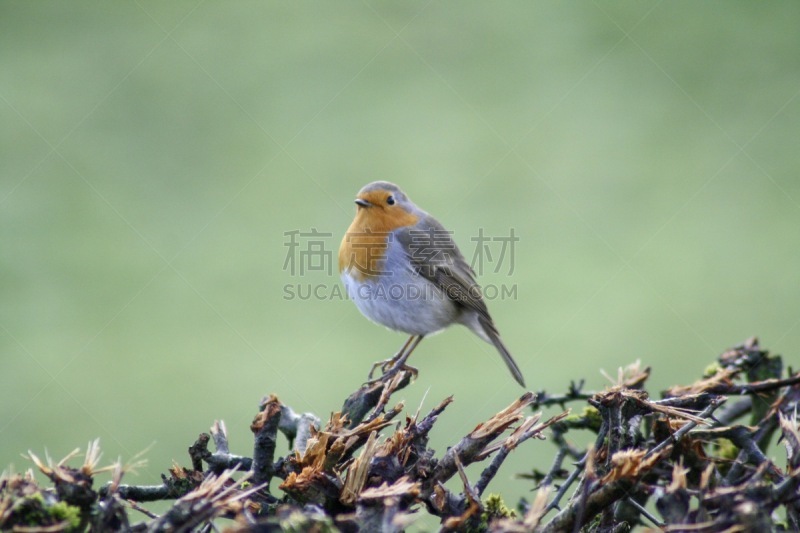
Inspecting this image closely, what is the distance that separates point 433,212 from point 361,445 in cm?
472

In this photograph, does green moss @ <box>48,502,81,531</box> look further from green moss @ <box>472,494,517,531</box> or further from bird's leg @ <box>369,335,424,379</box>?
bird's leg @ <box>369,335,424,379</box>

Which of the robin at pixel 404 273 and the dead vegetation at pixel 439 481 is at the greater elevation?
the robin at pixel 404 273

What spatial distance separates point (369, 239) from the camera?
3973 mm

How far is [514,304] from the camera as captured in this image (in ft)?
19.2

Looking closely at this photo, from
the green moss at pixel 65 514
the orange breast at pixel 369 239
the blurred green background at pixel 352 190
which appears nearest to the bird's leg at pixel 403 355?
the orange breast at pixel 369 239

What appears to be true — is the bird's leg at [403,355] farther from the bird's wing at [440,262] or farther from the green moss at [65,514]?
the green moss at [65,514]

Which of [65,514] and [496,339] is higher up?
[496,339]

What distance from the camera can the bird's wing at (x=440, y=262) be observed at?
13.4 feet

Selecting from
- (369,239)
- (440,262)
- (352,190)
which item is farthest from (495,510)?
(352,190)

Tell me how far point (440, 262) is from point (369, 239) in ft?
1.44

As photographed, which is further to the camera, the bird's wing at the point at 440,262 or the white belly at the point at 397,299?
the bird's wing at the point at 440,262

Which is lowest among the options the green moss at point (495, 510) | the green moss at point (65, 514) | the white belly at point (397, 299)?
the green moss at point (65, 514)

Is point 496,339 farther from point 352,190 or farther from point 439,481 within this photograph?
point 439,481

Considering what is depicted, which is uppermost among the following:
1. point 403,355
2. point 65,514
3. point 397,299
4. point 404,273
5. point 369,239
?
point 369,239
